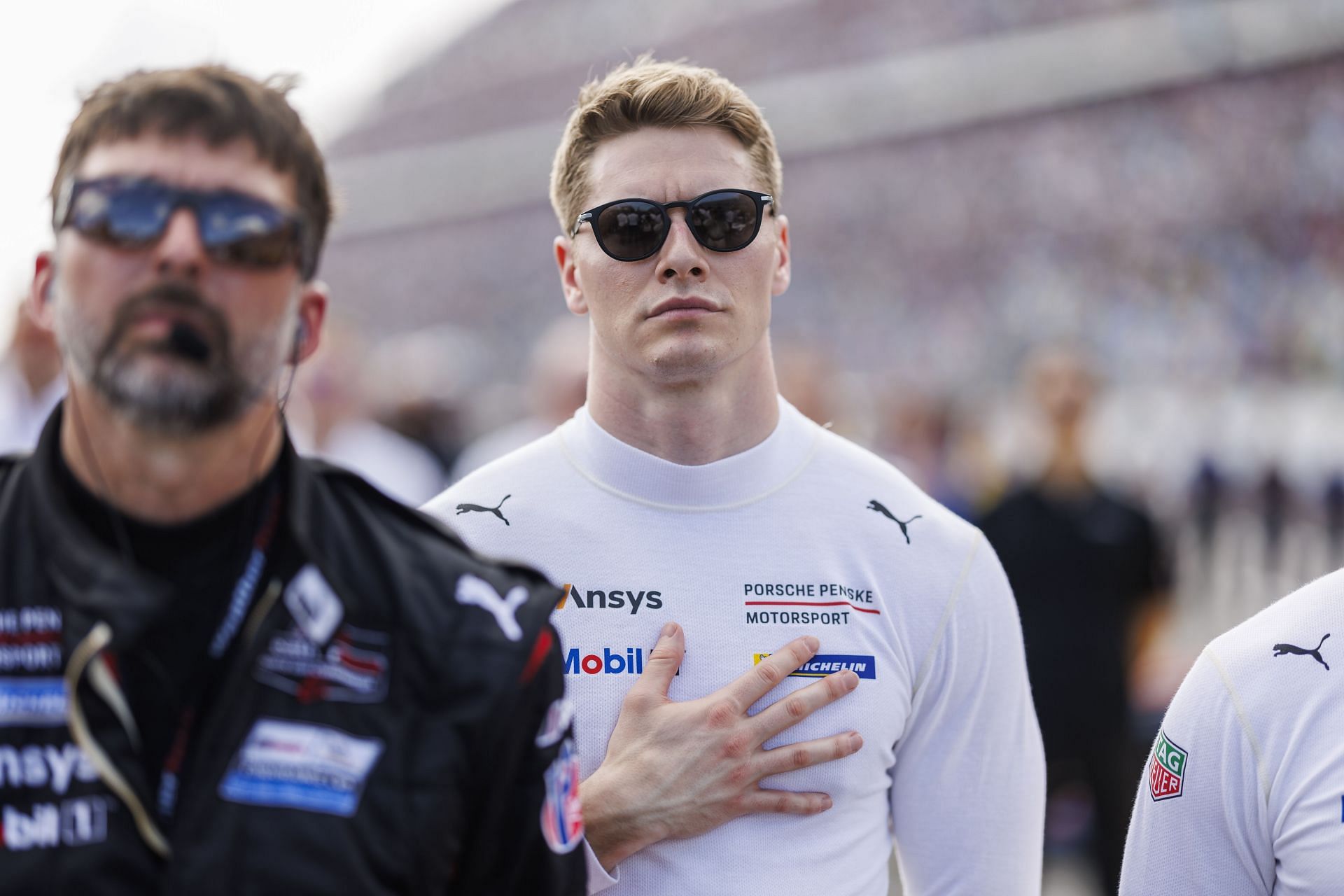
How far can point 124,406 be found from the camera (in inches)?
72.9

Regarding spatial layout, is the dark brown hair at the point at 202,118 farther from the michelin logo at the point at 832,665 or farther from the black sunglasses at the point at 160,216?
the michelin logo at the point at 832,665

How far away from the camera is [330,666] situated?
6.13 feet

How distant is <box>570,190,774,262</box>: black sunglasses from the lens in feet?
8.85

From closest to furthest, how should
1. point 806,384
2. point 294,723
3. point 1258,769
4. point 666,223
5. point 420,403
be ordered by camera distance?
point 294,723 → point 1258,769 → point 666,223 → point 806,384 → point 420,403

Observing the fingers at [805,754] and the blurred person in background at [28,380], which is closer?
the fingers at [805,754]

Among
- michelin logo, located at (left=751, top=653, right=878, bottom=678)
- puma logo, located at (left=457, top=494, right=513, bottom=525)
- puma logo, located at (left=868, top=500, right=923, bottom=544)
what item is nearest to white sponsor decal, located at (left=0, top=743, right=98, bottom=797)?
puma logo, located at (left=457, top=494, right=513, bottom=525)

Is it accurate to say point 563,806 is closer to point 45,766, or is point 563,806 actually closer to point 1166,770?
point 45,766

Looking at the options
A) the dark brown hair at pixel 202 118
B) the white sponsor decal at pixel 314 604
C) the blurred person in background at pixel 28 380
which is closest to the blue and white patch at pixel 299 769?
the white sponsor decal at pixel 314 604

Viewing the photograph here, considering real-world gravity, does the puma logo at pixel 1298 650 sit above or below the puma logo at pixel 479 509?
below

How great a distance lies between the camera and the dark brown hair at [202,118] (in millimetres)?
1908

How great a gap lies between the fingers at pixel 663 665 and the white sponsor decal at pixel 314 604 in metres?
0.75

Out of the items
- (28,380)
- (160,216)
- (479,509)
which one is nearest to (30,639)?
(160,216)

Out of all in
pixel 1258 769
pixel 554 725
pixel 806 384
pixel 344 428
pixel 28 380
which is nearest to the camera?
pixel 554 725

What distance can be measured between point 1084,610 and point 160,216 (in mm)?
5204
